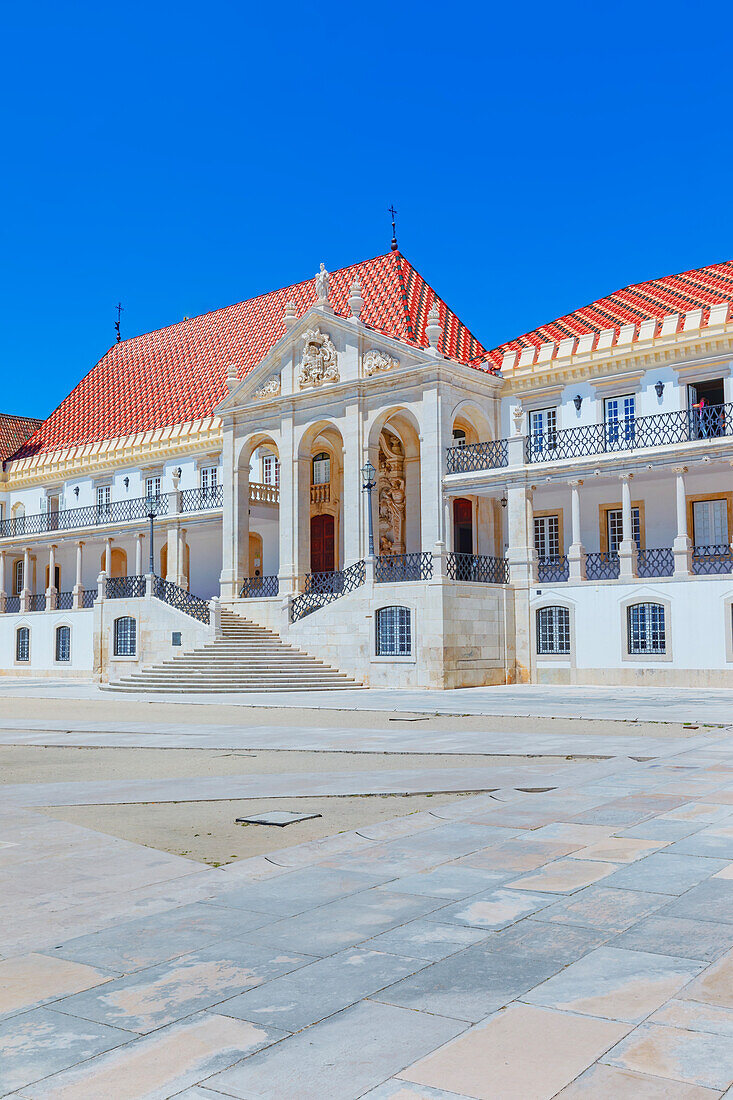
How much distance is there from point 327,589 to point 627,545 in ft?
32.7

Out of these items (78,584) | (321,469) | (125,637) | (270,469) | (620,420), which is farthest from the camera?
(78,584)

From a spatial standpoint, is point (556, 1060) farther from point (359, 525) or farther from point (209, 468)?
point (209, 468)

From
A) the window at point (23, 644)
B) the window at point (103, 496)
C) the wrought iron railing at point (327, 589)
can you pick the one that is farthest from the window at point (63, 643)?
the wrought iron railing at point (327, 589)

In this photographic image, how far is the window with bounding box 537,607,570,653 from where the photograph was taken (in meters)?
28.2

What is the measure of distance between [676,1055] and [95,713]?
17.5 m

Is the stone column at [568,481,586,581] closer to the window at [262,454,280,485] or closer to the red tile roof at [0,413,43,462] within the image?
the window at [262,454,280,485]

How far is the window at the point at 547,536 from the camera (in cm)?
3136

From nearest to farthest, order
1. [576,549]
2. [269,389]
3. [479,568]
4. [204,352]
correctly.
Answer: [576,549], [479,568], [269,389], [204,352]

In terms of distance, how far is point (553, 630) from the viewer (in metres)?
28.5

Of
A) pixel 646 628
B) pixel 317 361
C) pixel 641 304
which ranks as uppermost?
pixel 641 304

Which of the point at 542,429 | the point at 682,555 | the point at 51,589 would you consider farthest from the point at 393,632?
the point at 51,589

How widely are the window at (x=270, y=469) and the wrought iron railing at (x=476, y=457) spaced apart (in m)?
10.6

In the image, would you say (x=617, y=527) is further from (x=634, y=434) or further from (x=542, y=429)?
(x=542, y=429)

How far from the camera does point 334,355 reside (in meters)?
33.5
